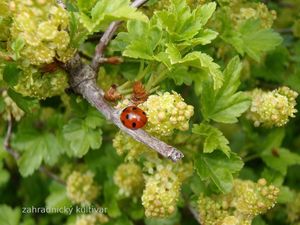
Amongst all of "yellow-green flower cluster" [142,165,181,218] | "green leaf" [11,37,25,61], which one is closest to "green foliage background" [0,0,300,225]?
"green leaf" [11,37,25,61]

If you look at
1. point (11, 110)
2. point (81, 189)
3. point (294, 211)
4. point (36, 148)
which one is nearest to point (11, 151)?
point (36, 148)

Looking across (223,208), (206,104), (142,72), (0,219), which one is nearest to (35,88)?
(142,72)

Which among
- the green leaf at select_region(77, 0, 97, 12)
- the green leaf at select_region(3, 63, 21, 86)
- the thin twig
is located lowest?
the thin twig

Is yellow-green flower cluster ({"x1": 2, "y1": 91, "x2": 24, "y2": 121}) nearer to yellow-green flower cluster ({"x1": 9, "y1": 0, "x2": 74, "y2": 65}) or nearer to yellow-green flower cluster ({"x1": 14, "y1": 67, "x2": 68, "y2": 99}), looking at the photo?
yellow-green flower cluster ({"x1": 14, "y1": 67, "x2": 68, "y2": 99})

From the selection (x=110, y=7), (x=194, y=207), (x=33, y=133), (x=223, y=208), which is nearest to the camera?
(x=110, y=7)

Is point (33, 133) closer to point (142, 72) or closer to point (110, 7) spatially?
point (142, 72)
